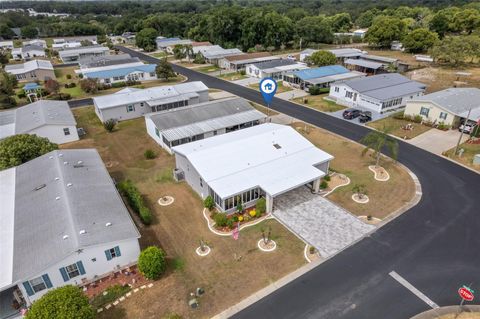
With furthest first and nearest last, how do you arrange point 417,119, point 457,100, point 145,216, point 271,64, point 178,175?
point 271,64, point 417,119, point 457,100, point 178,175, point 145,216

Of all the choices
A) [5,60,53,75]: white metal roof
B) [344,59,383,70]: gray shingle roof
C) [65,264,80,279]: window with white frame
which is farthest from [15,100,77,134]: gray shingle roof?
[344,59,383,70]: gray shingle roof

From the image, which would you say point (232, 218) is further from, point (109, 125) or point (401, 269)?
point (109, 125)

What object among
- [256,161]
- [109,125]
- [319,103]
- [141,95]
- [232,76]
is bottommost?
[109,125]

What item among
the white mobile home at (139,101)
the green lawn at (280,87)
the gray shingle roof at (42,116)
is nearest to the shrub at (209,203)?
the white mobile home at (139,101)

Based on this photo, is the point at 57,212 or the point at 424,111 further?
the point at 424,111

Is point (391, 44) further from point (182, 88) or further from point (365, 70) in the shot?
point (182, 88)

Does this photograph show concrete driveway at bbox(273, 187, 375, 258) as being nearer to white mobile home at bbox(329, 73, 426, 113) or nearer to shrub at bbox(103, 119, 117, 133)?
shrub at bbox(103, 119, 117, 133)

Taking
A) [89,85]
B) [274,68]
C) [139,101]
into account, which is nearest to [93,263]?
[139,101]
